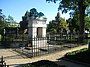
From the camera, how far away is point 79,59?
16938 millimetres

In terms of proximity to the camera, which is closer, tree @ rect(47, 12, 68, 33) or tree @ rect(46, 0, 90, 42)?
tree @ rect(46, 0, 90, 42)

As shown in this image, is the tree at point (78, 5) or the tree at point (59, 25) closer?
the tree at point (78, 5)

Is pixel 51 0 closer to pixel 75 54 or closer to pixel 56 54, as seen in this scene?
pixel 56 54

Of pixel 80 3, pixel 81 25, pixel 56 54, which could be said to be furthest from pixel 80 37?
pixel 56 54

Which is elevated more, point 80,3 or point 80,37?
point 80,3

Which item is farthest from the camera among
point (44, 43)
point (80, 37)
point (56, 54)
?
point (80, 37)

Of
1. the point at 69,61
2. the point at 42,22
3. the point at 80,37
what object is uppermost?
the point at 42,22

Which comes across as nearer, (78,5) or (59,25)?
(78,5)

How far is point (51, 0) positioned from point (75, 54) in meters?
15.0

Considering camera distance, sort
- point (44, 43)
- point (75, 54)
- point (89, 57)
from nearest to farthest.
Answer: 1. point (89, 57)
2. point (75, 54)
3. point (44, 43)

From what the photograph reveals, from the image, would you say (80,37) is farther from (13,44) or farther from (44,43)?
(13,44)

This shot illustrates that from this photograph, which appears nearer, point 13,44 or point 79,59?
point 79,59

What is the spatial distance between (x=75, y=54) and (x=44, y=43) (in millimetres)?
8344

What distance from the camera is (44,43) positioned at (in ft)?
86.2
